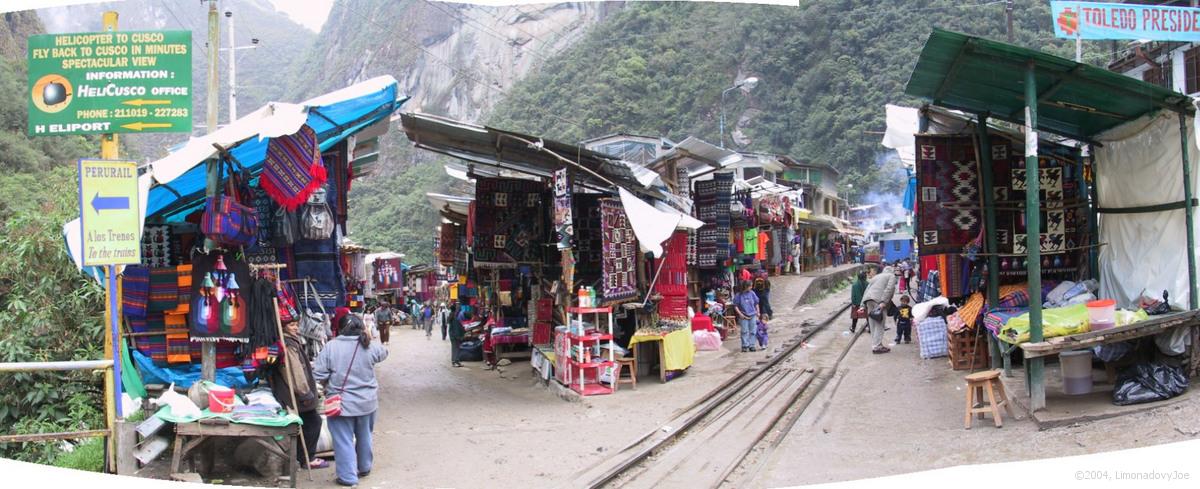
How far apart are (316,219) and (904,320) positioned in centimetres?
1102

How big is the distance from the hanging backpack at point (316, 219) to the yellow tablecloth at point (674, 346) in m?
4.98

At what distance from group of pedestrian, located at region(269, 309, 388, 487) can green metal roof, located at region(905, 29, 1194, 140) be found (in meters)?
6.10

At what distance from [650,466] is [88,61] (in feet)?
Answer: 18.9

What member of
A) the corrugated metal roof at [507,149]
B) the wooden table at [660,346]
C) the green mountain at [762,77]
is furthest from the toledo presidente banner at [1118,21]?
the green mountain at [762,77]

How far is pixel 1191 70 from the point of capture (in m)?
23.8

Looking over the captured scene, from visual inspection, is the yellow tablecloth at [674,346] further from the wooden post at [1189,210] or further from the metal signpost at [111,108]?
the metal signpost at [111,108]

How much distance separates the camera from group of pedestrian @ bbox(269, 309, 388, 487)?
6957mm

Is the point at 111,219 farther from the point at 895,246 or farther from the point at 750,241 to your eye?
the point at 895,246

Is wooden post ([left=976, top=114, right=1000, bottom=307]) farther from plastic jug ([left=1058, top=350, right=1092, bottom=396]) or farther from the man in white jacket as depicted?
the man in white jacket

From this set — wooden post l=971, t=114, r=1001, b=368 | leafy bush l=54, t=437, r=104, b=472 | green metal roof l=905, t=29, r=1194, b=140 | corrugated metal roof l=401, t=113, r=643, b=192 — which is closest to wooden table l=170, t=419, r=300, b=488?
leafy bush l=54, t=437, r=104, b=472

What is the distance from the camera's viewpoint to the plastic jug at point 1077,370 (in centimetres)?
823

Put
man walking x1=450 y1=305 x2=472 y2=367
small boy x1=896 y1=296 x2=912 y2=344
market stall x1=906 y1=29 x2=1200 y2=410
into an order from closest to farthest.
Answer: market stall x1=906 y1=29 x2=1200 y2=410 < small boy x1=896 y1=296 x2=912 y2=344 < man walking x1=450 y1=305 x2=472 y2=367

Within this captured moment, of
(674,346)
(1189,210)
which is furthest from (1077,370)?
(674,346)

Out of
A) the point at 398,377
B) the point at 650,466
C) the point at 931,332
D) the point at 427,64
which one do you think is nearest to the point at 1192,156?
the point at 931,332
